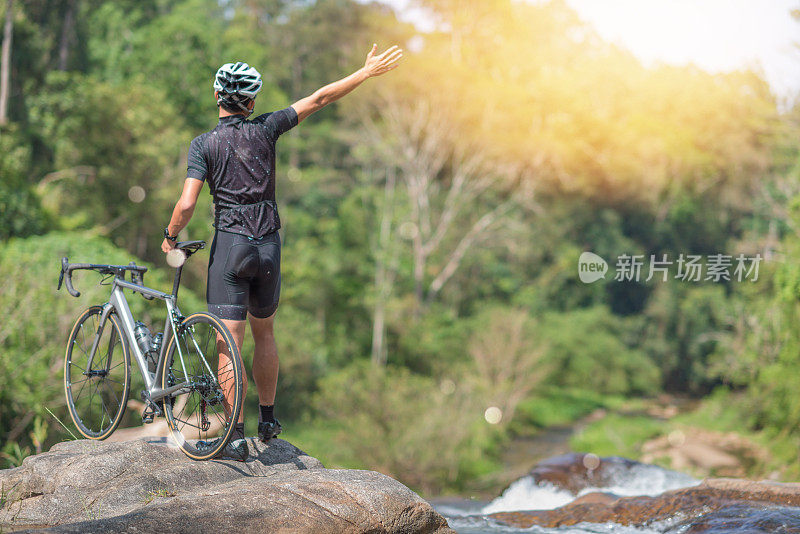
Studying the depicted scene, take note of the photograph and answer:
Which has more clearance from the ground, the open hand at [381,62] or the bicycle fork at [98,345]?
the open hand at [381,62]

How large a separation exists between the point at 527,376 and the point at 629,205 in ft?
49.0

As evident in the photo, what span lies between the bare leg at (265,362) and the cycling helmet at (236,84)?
1.31 m

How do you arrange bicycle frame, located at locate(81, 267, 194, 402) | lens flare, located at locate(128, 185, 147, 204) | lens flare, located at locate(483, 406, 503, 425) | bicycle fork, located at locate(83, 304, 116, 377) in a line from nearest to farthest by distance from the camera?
bicycle frame, located at locate(81, 267, 194, 402), bicycle fork, located at locate(83, 304, 116, 377), lens flare, located at locate(128, 185, 147, 204), lens flare, located at locate(483, 406, 503, 425)

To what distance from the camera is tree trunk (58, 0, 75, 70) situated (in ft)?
86.2

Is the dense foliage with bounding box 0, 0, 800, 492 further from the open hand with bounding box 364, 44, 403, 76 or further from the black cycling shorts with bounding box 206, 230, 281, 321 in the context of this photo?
the open hand with bounding box 364, 44, 403, 76

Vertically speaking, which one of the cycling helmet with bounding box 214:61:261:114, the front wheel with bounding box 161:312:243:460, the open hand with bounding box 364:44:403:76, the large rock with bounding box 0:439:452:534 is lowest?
the large rock with bounding box 0:439:452:534

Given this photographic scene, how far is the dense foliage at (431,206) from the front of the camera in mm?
19953

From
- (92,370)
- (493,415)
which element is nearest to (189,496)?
(92,370)

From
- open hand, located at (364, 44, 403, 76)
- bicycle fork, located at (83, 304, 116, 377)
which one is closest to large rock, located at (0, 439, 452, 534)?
bicycle fork, located at (83, 304, 116, 377)

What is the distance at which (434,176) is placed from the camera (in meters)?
32.1

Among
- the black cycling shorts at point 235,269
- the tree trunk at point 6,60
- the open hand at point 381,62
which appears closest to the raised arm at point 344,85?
the open hand at point 381,62

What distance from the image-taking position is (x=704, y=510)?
6.02 m

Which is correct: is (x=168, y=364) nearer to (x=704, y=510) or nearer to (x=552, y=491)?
(x=704, y=510)

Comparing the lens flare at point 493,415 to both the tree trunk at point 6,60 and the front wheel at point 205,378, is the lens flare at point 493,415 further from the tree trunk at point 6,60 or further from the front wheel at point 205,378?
the front wheel at point 205,378
